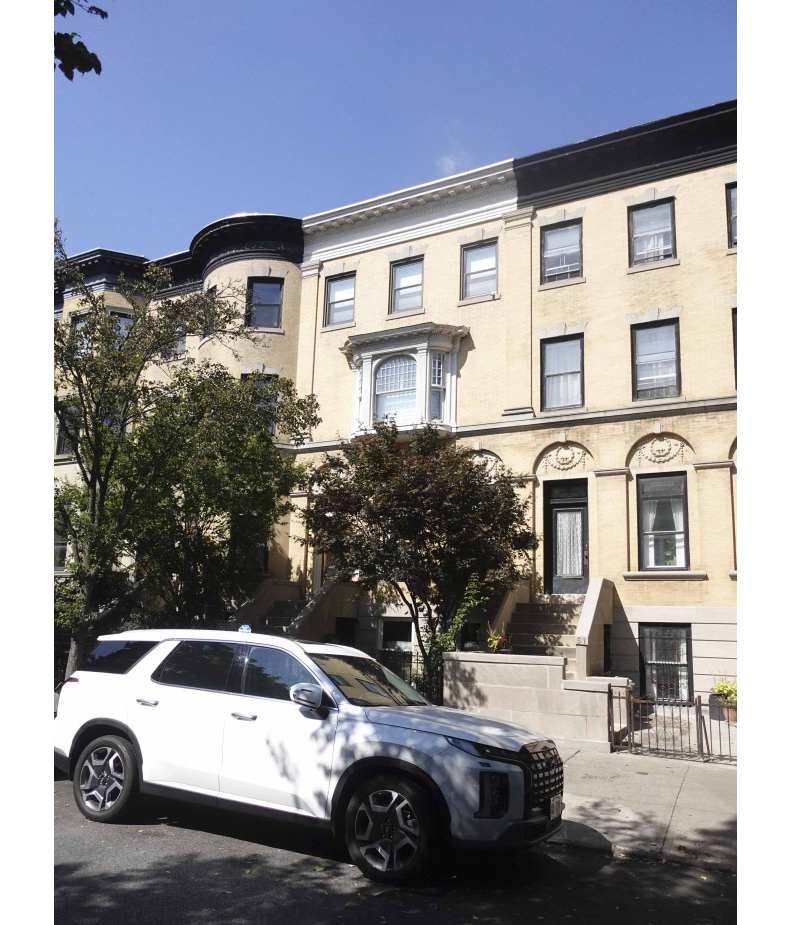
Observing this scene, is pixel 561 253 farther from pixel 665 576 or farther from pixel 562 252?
pixel 665 576

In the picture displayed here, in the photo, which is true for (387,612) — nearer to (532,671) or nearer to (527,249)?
(532,671)

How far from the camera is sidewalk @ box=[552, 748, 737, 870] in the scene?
7.54 m

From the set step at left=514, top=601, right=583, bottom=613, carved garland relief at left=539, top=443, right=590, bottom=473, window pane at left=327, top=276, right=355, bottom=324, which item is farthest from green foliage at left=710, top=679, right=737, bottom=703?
window pane at left=327, top=276, right=355, bottom=324

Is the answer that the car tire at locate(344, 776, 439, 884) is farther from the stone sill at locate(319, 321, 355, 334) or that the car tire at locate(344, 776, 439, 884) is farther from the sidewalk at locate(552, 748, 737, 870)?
the stone sill at locate(319, 321, 355, 334)

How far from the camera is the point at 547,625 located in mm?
17641

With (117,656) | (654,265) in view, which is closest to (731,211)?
(654,265)

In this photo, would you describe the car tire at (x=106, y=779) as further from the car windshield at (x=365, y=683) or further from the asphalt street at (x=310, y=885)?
the car windshield at (x=365, y=683)

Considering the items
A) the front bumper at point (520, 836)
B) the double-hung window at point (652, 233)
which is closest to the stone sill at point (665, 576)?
the double-hung window at point (652, 233)

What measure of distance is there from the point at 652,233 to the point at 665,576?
843 cm

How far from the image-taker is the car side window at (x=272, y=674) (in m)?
7.23

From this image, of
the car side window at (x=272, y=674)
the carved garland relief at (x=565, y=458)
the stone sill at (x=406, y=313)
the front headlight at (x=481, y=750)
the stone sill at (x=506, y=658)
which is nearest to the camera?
the front headlight at (x=481, y=750)

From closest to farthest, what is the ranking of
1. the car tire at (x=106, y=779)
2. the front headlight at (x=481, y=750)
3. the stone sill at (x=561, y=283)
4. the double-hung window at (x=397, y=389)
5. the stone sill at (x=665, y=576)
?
the front headlight at (x=481, y=750) < the car tire at (x=106, y=779) < the stone sill at (x=665, y=576) < the stone sill at (x=561, y=283) < the double-hung window at (x=397, y=389)

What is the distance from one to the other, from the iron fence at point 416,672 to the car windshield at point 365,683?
23.2ft
